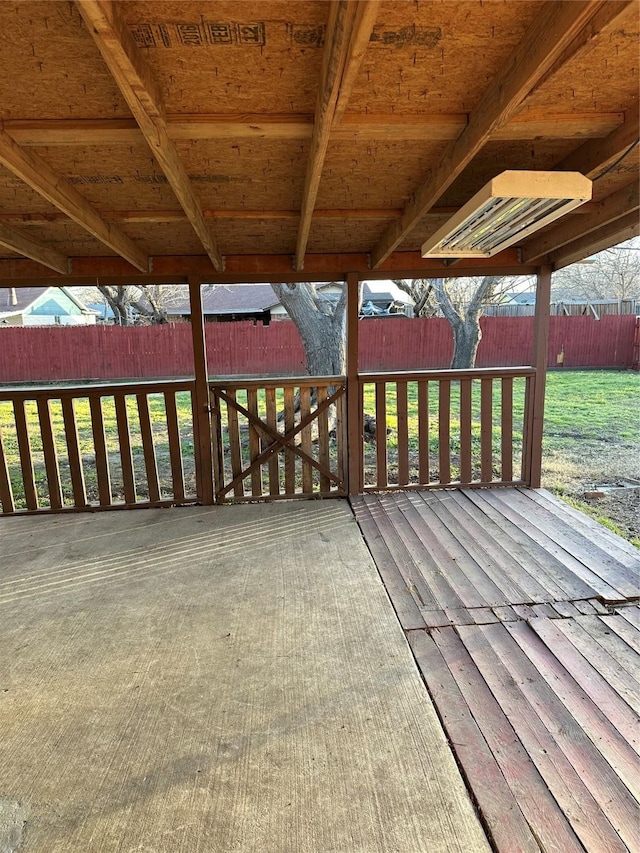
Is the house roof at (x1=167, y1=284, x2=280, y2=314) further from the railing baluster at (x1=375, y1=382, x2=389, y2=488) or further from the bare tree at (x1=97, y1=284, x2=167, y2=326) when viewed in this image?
the railing baluster at (x1=375, y1=382, x2=389, y2=488)

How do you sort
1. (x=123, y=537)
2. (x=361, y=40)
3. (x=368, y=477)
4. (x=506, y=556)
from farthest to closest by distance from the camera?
(x=368, y=477), (x=123, y=537), (x=506, y=556), (x=361, y=40)

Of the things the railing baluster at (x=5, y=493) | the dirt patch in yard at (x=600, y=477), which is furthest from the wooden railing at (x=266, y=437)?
the dirt patch in yard at (x=600, y=477)

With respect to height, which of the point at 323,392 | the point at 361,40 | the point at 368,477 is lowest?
the point at 368,477

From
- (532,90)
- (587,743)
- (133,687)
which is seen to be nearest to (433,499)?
(587,743)

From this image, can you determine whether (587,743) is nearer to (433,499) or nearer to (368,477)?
(433,499)

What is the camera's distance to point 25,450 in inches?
Answer: 147

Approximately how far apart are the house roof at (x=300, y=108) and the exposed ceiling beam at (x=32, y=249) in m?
0.02

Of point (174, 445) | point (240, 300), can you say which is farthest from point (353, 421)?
point (240, 300)

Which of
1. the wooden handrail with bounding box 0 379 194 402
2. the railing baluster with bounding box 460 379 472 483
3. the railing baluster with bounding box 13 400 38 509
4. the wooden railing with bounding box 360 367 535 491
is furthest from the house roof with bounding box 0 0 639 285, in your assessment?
the railing baluster with bounding box 460 379 472 483

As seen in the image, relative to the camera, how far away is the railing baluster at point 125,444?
3771 millimetres

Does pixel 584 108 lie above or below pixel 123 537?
above

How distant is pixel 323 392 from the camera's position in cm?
407

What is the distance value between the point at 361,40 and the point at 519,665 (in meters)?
2.21

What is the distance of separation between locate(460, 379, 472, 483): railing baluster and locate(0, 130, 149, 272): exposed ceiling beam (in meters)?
2.84
